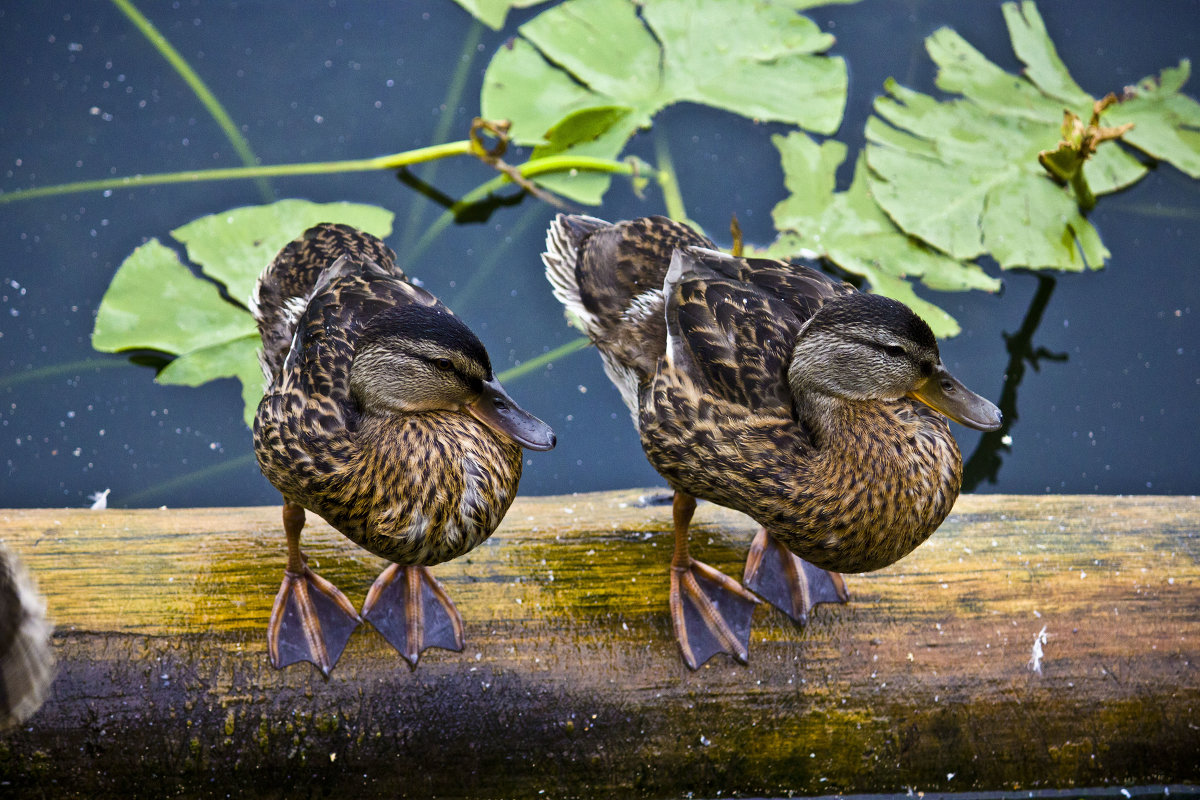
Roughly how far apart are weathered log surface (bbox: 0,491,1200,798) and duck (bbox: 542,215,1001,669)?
0.46 ft

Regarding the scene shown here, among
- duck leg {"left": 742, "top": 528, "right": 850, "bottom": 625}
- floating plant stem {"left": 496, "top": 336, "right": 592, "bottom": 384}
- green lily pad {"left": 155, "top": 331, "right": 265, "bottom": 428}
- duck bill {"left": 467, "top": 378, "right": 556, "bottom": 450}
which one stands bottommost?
green lily pad {"left": 155, "top": 331, "right": 265, "bottom": 428}

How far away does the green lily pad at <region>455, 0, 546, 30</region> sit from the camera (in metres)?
4.26

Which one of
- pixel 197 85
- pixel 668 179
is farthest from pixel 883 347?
pixel 197 85

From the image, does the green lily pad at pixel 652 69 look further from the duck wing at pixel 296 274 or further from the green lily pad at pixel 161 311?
the green lily pad at pixel 161 311

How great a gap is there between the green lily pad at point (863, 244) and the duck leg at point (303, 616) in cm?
203

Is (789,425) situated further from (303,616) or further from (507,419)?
(303,616)

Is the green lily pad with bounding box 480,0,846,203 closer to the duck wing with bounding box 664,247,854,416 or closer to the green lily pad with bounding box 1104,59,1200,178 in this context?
the green lily pad with bounding box 1104,59,1200,178

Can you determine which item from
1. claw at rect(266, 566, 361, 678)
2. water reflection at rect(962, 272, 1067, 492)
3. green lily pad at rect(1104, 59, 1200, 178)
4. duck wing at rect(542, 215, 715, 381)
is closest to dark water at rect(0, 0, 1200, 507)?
water reflection at rect(962, 272, 1067, 492)

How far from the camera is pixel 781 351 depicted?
2434 millimetres

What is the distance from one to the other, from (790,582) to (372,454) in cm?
113

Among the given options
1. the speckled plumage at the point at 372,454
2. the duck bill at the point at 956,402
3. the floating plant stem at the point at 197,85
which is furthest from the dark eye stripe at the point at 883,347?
the floating plant stem at the point at 197,85

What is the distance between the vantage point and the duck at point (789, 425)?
7.44 ft

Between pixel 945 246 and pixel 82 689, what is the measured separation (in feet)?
10.00

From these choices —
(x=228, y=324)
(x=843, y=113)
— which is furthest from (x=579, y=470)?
(x=843, y=113)
